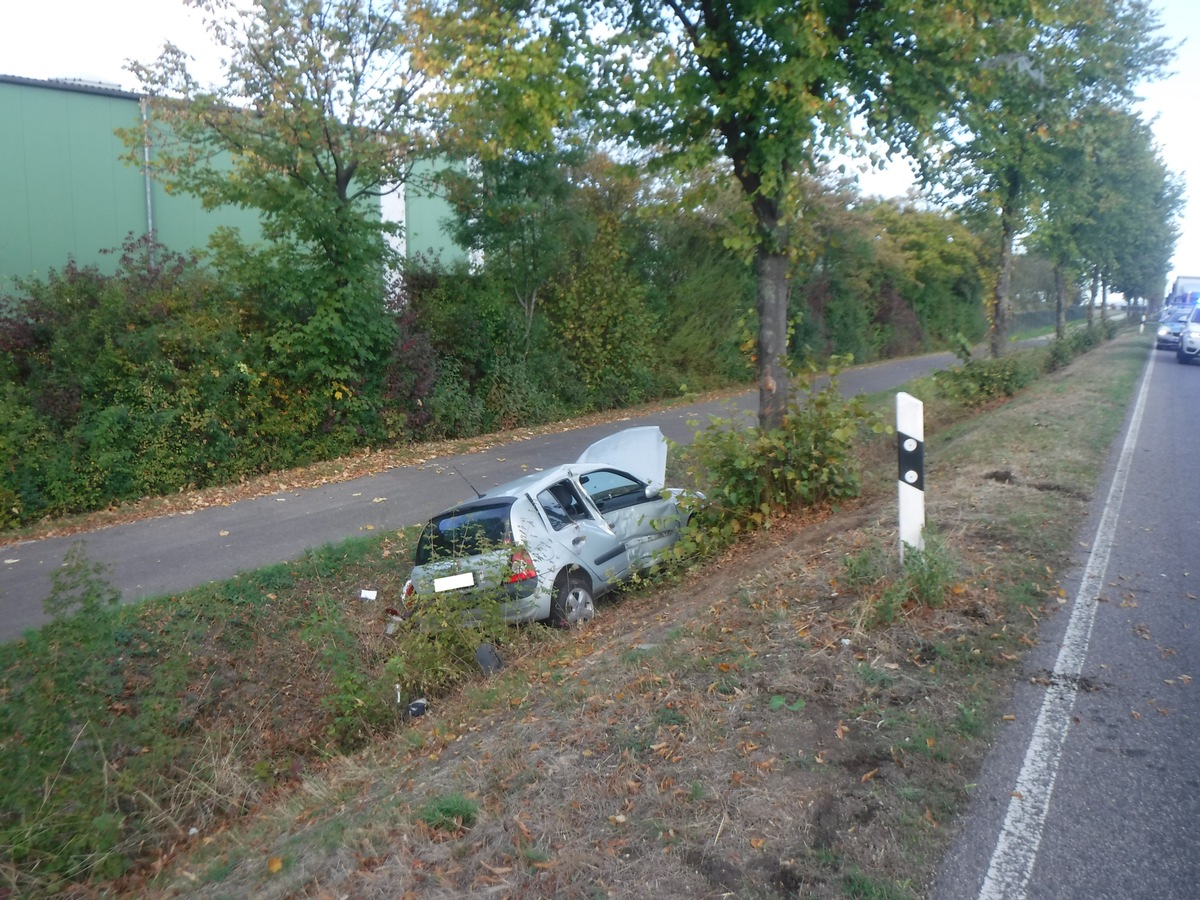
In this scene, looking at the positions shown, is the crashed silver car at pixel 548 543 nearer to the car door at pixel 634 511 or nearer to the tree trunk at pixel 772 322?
the car door at pixel 634 511

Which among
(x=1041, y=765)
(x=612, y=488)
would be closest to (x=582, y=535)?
(x=612, y=488)

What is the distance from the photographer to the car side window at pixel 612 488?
33.1 ft

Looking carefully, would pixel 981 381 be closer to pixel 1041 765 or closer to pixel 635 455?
pixel 635 455

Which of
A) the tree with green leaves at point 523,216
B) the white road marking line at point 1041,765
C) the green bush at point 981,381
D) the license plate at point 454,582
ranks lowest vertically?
the license plate at point 454,582


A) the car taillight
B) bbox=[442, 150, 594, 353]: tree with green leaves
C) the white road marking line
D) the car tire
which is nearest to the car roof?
the car tire

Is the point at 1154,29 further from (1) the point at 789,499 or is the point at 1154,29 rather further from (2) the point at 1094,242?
(1) the point at 789,499

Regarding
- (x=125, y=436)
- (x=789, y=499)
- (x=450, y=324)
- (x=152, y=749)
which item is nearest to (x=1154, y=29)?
(x=450, y=324)

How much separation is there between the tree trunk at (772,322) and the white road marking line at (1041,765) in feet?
13.7

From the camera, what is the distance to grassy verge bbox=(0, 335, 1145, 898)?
379 cm

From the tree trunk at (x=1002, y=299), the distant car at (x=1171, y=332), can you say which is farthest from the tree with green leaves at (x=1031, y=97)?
the distant car at (x=1171, y=332)

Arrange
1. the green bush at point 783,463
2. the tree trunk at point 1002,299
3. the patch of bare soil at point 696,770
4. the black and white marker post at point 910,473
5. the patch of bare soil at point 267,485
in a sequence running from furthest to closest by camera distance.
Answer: the tree trunk at point 1002,299
the patch of bare soil at point 267,485
the green bush at point 783,463
the black and white marker post at point 910,473
the patch of bare soil at point 696,770

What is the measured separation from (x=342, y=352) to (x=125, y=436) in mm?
3663

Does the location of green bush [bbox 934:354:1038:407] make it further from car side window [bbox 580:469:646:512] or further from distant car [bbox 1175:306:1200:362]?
distant car [bbox 1175:306:1200:362]

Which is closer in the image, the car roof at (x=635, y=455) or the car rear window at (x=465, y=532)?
the car rear window at (x=465, y=532)
